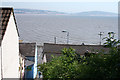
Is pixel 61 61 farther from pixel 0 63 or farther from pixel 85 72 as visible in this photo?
pixel 0 63

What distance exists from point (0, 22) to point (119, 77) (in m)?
4.26

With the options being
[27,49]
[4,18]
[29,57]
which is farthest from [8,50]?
[27,49]

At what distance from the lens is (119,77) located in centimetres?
422

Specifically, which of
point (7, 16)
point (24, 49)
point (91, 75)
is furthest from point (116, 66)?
point (24, 49)

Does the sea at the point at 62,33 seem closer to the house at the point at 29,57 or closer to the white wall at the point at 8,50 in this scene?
the house at the point at 29,57

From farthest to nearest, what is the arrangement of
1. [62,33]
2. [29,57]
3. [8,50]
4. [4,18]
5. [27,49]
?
[62,33]
[27,49]
[29,57]
[8,50]
[4,18]

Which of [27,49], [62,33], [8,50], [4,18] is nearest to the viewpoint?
[4,18]

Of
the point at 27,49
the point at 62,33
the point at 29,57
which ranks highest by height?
the point at 62,33

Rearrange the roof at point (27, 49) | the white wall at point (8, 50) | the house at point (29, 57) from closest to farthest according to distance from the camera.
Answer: the white wall at point (8, 50), the house at point (29, 57), the roof at point (27, 49)

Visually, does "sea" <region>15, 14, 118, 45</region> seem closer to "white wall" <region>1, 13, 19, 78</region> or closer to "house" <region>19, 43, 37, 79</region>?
"house" <region>19, 43, 37, 79</region>

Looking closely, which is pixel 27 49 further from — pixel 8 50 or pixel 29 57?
pixel 8 50

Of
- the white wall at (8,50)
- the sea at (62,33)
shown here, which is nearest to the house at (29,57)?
the sea at (62,33)

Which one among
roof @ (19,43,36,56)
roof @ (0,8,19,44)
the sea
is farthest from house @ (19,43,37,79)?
roof @ (0,8,19,44)

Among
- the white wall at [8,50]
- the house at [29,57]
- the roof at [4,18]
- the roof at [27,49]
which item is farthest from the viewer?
the roof at [27,49]
